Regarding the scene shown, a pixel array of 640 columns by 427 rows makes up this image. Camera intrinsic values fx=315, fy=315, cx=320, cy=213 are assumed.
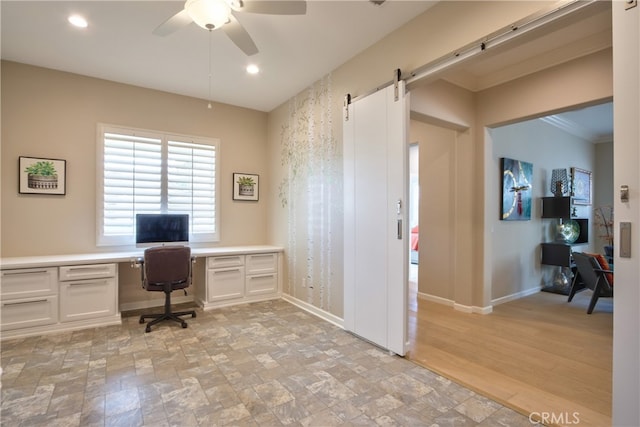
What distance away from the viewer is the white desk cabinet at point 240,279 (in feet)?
13.6

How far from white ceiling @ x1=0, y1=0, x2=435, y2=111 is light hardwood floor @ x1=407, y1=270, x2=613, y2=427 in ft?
9.57

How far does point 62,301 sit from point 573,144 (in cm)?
831

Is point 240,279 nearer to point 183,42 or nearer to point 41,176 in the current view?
point 41,176

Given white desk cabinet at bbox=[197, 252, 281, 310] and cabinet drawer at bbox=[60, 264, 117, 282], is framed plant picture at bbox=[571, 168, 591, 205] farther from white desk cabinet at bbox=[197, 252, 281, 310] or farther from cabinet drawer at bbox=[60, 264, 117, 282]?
cabinet drawer at bbox=[60, 264, 117, 282]

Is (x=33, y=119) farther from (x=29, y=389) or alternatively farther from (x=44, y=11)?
(x=29, y=389)

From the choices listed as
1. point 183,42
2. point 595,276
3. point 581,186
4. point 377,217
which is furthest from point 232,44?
point 581,186

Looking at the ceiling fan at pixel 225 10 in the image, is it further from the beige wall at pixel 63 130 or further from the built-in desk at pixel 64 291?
the built-in desk at pixel 64 291

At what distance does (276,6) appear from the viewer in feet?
6.80

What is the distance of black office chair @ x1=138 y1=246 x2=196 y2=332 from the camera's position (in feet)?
10.9

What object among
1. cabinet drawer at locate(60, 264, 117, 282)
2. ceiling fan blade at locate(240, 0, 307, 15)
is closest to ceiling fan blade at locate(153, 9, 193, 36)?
ceiling fan blade at locate(240, 0, 307, 15)

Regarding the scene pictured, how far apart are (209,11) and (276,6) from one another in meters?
0.45

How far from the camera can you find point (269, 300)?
453 centimetres

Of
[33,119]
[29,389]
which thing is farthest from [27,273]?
[33,119]

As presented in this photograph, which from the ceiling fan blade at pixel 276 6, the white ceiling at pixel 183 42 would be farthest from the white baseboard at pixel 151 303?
the ceiling fan blade at pixel 276 6
